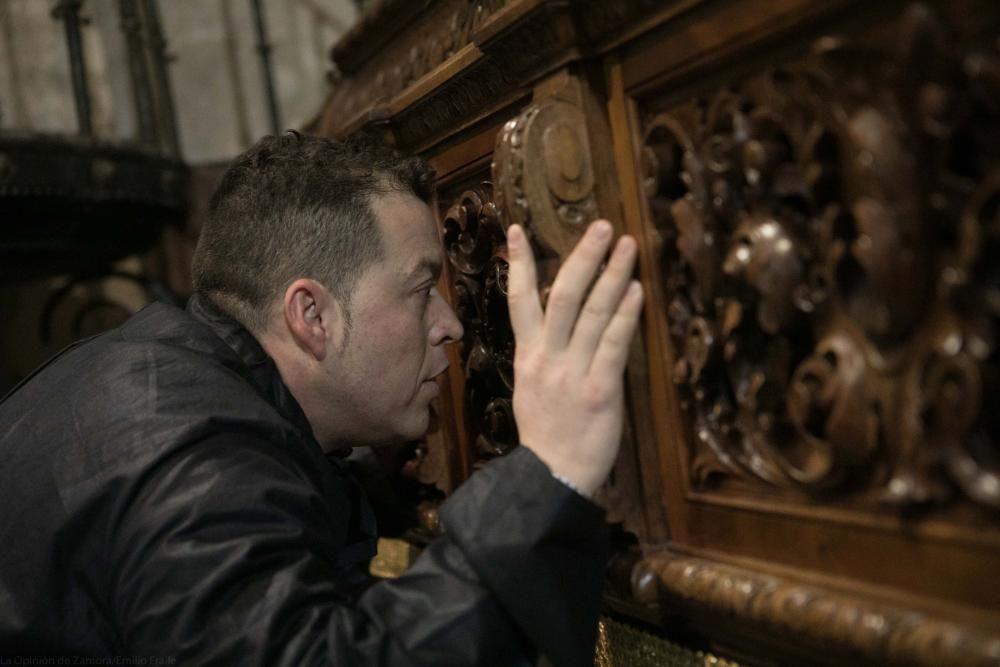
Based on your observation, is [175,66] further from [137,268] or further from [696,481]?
[696,481]

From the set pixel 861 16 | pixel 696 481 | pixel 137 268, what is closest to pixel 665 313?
pixel 696 481

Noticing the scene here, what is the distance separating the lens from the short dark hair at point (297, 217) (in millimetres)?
1067

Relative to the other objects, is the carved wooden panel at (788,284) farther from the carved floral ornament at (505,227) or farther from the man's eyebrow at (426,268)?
the man's eyebrow at (426,268)

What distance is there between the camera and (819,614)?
61 centimetres

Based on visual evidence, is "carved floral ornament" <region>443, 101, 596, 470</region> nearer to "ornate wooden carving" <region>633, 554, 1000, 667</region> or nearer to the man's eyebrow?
the man's eyebrow

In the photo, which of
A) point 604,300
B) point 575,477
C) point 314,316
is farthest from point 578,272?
point 314,316

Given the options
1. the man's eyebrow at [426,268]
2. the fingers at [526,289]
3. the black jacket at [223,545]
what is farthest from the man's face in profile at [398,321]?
the fingers at [526,289]

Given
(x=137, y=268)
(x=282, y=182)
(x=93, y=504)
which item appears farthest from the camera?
(x=137, y=268)

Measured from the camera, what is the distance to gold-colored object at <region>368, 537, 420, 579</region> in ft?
4.54

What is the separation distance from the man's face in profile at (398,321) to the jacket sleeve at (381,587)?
0.27 meters

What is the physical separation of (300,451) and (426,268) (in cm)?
24

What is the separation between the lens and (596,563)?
2.60ft

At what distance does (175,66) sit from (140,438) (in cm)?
248

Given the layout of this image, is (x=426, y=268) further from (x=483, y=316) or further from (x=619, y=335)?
(x=619, y=335)
